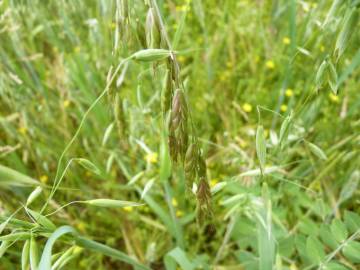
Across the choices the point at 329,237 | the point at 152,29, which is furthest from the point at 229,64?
the point at 152,29

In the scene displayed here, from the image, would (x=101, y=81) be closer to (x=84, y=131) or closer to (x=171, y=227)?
(x=84, y=131)

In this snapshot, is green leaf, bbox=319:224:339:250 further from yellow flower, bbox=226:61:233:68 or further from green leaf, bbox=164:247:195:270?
yellow flower, bbox=226:61:233:68

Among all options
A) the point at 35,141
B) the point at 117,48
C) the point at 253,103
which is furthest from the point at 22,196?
the point at 253,103

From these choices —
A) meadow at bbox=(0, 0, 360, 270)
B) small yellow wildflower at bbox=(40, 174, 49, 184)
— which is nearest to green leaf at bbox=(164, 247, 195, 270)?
meadow at bbox=(0, 0, 360, 270)

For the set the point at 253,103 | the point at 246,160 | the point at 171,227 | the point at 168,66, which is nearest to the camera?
the point at 168,66

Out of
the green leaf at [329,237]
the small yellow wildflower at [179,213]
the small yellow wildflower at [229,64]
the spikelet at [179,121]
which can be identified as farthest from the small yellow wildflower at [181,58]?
the spikelet at [179,121]

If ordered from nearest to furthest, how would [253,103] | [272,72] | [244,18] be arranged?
[253,103], [272,72], [244,18]

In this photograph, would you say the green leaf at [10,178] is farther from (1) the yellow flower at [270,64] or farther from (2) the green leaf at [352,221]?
(1) the yellow flower at [270,64]

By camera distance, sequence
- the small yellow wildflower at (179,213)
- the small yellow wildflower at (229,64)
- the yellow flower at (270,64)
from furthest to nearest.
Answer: the small yellow wildflower at (229,64) → the yellow flower at (270,64) → the small yellow wildflower at (179,213)
